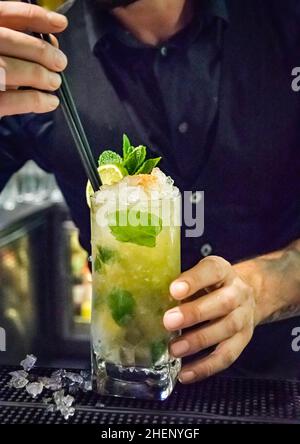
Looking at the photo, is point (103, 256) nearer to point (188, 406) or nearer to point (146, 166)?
point (146, 166)

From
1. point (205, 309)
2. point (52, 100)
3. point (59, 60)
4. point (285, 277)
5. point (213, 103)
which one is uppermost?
point (59, 60)

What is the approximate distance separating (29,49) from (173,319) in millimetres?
752

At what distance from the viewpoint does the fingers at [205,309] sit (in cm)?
139

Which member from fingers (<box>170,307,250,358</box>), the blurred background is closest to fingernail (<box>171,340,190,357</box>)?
fingers (<box>170,307,250,358</box>)

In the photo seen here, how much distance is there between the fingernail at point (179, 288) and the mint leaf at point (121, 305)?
0.10 meters

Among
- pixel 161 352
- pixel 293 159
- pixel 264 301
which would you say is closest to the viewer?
pixel 161 352

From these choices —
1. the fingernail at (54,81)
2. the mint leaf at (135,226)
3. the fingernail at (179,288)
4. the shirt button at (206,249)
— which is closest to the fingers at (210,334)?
the fingernail at (179,288)

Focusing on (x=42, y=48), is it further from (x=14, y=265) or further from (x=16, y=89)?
(x=14, y=265)

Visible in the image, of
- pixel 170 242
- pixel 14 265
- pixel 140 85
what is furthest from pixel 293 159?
pixel 14 265

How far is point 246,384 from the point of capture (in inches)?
57.6

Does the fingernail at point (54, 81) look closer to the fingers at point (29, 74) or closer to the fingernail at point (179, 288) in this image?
the fingers at point (29, 74)

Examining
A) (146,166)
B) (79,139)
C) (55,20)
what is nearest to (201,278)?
(146,166)

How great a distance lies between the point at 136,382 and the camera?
1.42 m

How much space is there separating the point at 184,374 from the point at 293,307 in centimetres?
77
